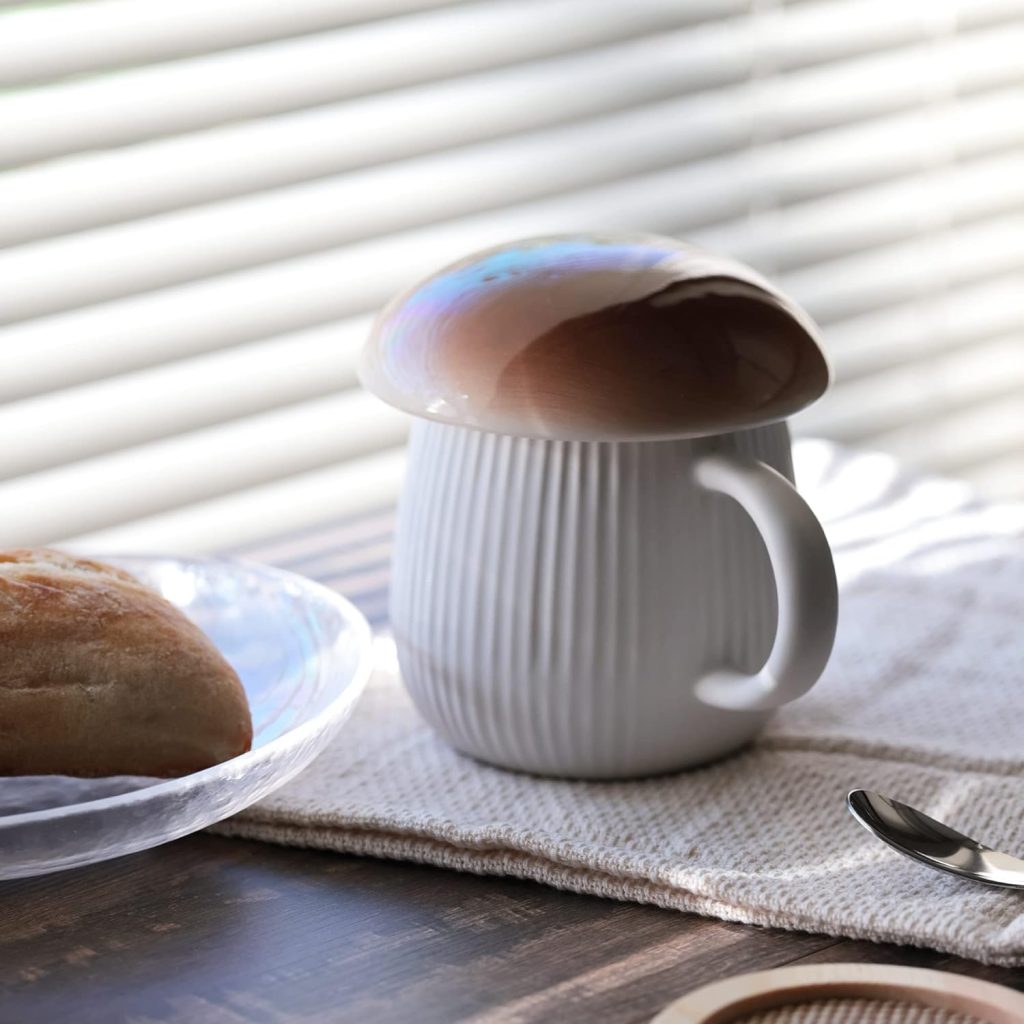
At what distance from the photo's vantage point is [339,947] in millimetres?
483

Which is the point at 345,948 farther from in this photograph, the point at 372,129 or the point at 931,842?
the point at 372,129

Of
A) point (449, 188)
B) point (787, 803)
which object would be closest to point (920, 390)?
point (449, 188)

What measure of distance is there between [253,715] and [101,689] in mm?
103

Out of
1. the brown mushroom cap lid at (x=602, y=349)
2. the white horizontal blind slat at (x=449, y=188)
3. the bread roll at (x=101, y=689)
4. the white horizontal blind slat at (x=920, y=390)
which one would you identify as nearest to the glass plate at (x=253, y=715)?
the bread roll at (x=101, y=689)

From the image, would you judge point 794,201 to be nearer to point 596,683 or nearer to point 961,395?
point 961,395

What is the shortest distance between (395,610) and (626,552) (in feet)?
0.33

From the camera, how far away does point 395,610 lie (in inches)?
23.3

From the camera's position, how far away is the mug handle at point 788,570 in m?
0.51

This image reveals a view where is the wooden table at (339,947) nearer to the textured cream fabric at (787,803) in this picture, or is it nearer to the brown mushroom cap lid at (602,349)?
the textured cream fabric at (787,803)

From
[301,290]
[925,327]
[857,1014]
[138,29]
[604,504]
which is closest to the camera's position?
[857,1014]

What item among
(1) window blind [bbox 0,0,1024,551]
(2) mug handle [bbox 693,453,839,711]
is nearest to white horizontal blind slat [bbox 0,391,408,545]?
(1) window blind [bbox 0,0,1024,551]

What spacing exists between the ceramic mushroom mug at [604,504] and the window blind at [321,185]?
0.30 meters

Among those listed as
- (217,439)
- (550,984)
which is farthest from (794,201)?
(550,984)

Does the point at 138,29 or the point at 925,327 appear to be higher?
the point at 138,29
